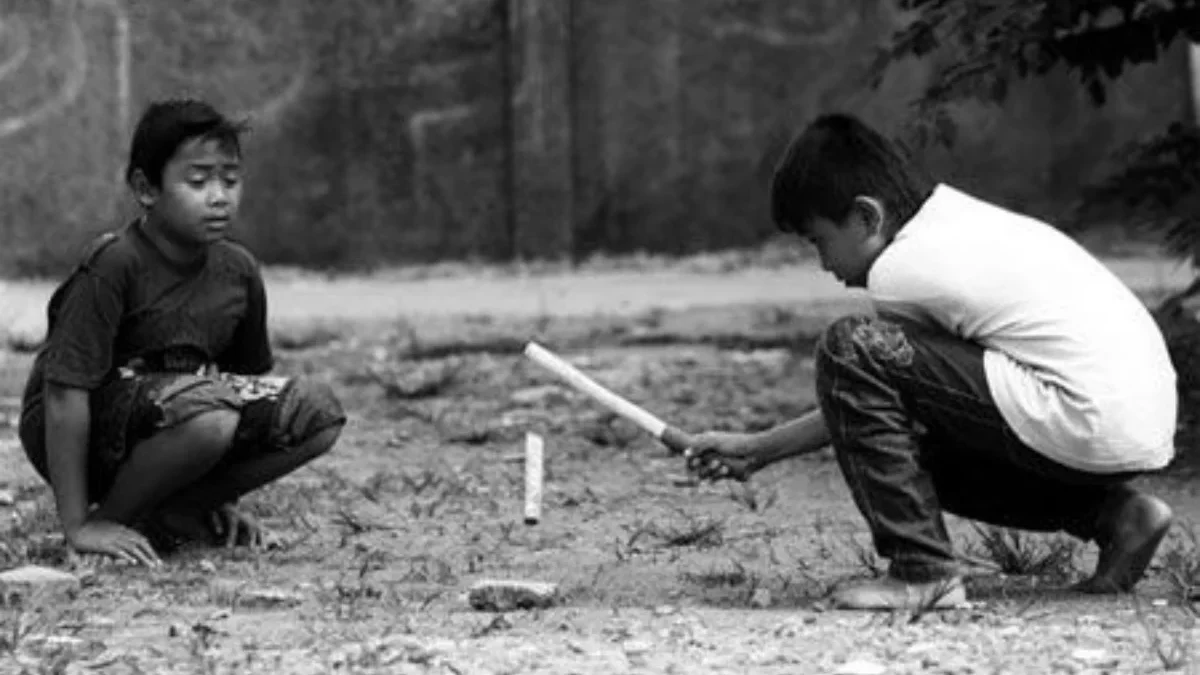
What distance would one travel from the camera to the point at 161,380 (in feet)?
18.1

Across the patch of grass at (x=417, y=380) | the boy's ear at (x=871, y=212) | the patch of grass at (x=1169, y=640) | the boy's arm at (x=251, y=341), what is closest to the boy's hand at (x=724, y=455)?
the boy's ear at (x=871, y=212)

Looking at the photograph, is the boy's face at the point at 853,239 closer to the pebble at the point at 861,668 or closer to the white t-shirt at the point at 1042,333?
the white t-shirt at the point at 1042,333

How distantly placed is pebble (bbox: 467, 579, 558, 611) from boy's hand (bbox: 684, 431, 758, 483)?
0.40m

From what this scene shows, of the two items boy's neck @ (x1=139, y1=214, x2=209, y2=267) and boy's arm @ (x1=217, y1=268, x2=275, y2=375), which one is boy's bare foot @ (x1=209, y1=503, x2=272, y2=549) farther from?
boy's neck @ (x1=139, y1=214, x2=209, y2=267)

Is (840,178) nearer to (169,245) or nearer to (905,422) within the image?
(905,422)

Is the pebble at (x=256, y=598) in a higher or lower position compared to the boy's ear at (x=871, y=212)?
lower

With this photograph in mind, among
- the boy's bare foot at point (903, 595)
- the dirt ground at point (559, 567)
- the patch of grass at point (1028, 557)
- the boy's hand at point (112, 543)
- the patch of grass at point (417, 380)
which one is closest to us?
the dirt ground at point (559, 567)

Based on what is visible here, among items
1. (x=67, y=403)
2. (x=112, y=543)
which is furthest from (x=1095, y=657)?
(x=67, y=403)

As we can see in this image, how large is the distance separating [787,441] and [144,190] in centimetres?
145

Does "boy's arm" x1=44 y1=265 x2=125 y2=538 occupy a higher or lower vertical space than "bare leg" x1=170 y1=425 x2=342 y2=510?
higher

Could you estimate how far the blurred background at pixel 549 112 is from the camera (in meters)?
12.6

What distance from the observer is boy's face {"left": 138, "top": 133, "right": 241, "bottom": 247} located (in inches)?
217

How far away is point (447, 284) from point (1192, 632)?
7920 millimetres

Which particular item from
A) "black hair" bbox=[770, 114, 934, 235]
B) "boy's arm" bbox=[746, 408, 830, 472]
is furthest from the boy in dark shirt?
"black hair" bbox=[770, 114, 934, 235]
